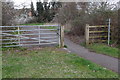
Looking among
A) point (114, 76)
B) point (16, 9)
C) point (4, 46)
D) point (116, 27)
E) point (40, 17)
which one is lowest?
point (114, 76)

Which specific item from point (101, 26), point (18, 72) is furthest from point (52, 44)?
point (18, 72)

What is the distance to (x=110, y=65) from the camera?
609 cm

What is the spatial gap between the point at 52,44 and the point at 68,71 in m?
5.42

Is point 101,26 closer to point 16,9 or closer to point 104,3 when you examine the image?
point 104,3

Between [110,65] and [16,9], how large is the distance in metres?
10.6

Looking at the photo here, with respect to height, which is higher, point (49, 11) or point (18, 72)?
point (49, 11)

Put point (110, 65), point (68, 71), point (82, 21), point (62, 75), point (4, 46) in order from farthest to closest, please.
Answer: point (82, 21) → point (4, 46) → point (110, 65) → point (68, 71) → point (62, 75)

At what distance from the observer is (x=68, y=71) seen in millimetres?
5062

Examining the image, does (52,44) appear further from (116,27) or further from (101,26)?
(116,27)

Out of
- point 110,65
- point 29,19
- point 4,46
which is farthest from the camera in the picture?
point 29,19

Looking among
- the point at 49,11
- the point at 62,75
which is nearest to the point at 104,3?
the point at 62,75

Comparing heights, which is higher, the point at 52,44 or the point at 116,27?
the point at 116,27

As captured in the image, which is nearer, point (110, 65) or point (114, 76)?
point (114, 76)

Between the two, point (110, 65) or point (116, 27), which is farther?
point (116, 27)
